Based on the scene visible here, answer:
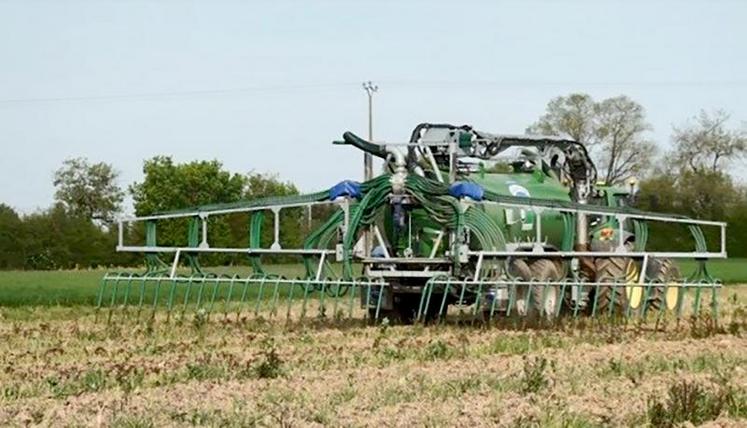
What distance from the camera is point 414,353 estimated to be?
12.0m

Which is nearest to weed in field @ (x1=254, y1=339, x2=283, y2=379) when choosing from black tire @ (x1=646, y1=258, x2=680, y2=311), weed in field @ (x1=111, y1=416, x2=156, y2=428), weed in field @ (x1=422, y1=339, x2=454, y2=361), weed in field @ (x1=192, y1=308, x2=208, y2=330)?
weed in field @ (x1=422, y1=339, x2=454, y2=361)

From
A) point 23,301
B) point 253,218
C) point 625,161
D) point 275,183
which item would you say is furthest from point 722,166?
point 253,218

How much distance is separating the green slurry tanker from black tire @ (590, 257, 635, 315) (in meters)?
0.02

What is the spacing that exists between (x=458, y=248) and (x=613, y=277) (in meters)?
2.51

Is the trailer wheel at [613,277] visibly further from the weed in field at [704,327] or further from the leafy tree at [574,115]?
the leafy tree at [574,115]

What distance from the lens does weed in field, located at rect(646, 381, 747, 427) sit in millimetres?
7902

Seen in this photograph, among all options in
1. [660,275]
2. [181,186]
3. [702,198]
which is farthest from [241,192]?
[660,275]

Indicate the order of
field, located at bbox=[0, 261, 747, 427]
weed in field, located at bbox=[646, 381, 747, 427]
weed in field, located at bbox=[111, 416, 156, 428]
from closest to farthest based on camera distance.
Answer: weed in field, located at bbox=[111, 416, 156, 428], weed in field, located at bbox=[646, 381, 747, 427], field, located at bbox=[0, 261, 747, 427]

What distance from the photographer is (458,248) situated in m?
16.7

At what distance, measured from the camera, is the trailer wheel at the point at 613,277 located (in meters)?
17.8

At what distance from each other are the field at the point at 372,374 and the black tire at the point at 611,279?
1.85 meters

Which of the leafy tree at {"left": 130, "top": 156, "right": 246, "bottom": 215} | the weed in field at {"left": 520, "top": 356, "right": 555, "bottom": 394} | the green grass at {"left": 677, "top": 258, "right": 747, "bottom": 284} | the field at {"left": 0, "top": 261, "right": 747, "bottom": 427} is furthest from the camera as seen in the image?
the leafy tree at {"left": 130, "top": 156, "right": 246, "bottom": 215}

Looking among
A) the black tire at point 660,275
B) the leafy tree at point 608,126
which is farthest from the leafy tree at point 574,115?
the black tire at point 660,275

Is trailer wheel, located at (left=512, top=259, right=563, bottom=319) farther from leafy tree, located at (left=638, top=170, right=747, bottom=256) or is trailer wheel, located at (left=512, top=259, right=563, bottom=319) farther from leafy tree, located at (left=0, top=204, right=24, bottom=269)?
leafy tree, located at (left=0, top=204, right=24, bottom=269)
